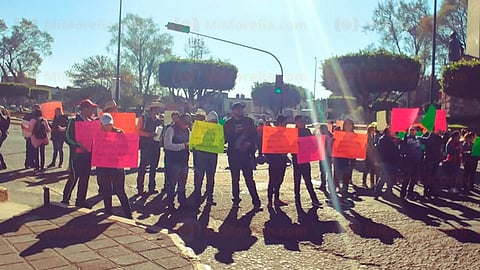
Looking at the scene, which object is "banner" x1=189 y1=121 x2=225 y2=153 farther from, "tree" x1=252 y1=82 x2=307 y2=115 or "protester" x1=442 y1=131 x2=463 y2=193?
"tree" x1=252 y1=82 x2=307 y2=115

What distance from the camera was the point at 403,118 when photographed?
10.7 m

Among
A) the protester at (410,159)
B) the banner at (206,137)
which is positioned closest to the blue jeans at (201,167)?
the banner at (206,137)

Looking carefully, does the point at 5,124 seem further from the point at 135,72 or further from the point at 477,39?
the point at 135,72

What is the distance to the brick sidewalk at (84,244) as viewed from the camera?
4445mm

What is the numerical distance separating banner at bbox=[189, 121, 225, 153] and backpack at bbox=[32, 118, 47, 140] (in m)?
5.21

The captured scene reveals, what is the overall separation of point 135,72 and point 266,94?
1055 inches

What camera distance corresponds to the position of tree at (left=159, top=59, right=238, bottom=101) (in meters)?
48.2

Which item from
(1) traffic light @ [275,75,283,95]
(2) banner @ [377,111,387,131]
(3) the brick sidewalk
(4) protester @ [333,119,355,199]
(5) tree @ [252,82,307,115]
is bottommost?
(3) the brick sidewalk

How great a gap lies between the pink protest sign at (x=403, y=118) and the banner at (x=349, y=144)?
4.55 feet

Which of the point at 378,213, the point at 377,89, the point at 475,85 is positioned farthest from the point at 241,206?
the point at 377,89

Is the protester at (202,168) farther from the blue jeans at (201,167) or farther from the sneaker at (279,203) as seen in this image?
the sneaker at (279,203)

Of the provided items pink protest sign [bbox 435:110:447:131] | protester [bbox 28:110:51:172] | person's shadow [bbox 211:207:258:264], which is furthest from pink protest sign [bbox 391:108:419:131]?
protester [bbox 28:110:51:172]

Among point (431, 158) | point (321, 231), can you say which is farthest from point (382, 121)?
point (321, 231)

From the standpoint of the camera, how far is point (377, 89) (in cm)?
3603
